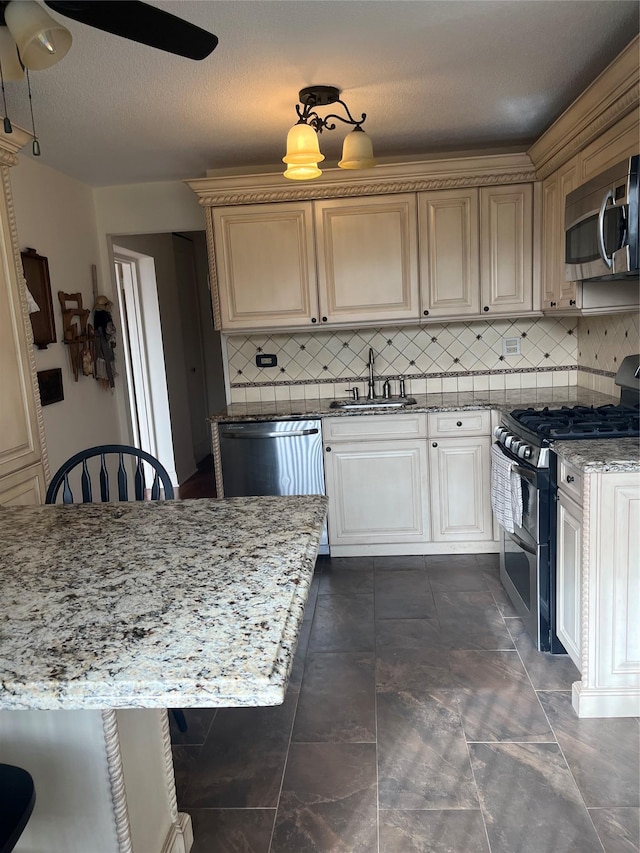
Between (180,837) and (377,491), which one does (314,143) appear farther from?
(180,837)

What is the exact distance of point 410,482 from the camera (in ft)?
11.5

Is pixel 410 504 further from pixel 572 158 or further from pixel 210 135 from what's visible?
pixel 210 135

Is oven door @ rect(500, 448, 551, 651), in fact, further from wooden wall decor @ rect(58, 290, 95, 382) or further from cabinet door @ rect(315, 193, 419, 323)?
wooden wall decor @ rect(58, 290, 95, 382)

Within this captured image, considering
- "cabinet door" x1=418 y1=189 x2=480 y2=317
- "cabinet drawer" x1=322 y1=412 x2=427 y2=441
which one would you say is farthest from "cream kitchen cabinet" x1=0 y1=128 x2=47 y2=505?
"cabinet door" x1=418 y1=189 x2=480 y2=317

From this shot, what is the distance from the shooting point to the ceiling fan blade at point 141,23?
4.10 ft

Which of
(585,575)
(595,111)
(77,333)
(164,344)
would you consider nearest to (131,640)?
(585,575)

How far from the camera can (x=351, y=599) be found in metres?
3.09

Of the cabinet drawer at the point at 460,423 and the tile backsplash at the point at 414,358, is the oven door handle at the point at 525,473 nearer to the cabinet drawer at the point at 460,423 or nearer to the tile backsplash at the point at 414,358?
the cabinet drawer at the point at 460,423

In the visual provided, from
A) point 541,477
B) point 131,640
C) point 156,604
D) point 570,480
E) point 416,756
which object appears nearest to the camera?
point 131,640

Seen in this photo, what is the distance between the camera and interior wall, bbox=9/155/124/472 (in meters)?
3.31

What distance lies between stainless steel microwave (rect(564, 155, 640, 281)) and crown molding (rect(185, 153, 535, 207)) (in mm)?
846

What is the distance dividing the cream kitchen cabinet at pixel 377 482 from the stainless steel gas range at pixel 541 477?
25.4 inches

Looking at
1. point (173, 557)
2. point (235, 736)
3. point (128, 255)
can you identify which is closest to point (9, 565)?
point (173, 557)

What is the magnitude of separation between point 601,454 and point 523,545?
0.72 meters
